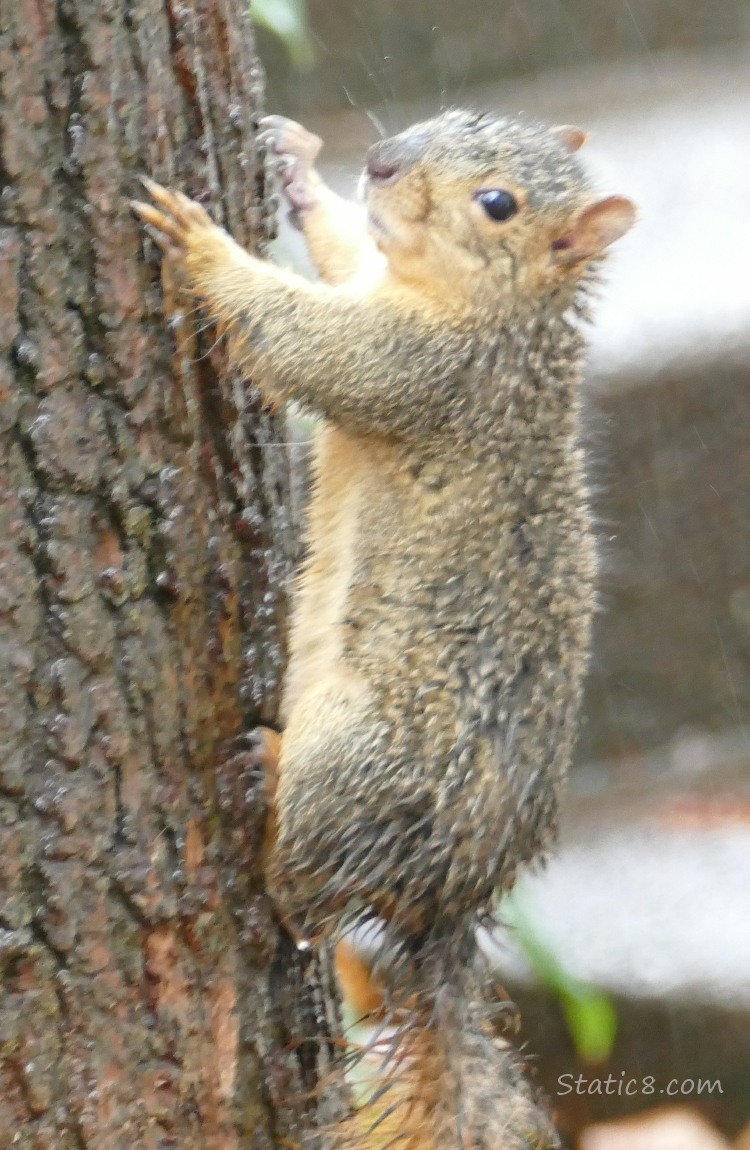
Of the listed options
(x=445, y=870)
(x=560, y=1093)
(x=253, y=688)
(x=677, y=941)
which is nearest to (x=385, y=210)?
(x=253, y=688)

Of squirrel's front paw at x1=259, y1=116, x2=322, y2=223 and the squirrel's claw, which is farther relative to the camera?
squirrel's front paw at x1=259, y1=116, x2=322, y2=223

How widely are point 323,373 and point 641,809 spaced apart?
118 inches

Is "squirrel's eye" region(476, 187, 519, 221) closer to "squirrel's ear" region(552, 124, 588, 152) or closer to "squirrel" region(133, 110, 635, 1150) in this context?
"squirrel" region(133, 110, 635, 1150)

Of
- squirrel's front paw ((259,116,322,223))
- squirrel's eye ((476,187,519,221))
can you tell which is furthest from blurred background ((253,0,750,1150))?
squirrel's eye ((476,187,519,221))

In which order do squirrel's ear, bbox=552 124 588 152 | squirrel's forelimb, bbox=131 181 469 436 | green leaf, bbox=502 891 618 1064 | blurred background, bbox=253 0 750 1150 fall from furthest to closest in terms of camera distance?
blurred background, bbox=253 0 750 1150 → green leaf, bbox=502 891 618 1064 → squirrel's ear, bbox=552 124 588 152 → squirrel's forelimb, bbox=131 181 469 436

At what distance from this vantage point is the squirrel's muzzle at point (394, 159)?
90.6 inches

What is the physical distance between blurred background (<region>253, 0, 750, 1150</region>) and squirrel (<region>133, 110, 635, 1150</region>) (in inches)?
36.3

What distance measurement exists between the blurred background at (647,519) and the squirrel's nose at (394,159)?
2.30ft

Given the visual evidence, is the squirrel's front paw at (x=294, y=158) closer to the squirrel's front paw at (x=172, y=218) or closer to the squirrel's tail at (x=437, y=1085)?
the squirrel's front paw at (x=172, y=218)

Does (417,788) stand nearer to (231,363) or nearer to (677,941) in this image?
(231,363)

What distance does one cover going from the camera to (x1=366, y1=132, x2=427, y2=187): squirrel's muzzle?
2301 mm

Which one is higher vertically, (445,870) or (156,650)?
(156,650)

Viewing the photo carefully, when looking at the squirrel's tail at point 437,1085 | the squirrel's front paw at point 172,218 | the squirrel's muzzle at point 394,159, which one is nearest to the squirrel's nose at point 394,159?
the squirrel's muzzle at point 394,159

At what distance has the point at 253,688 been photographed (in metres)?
1.98
